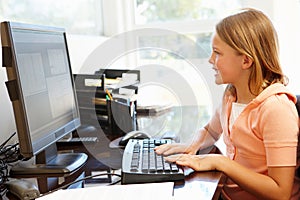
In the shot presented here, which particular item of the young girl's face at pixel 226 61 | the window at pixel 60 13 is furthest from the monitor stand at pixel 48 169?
the window at pixel 60 13

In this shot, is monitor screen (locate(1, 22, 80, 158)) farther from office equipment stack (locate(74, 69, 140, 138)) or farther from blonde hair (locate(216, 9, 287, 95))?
blonde hair (locate(216, 9, 287, 95))

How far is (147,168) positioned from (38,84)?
397mm

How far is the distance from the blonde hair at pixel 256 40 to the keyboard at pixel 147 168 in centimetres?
→ 41

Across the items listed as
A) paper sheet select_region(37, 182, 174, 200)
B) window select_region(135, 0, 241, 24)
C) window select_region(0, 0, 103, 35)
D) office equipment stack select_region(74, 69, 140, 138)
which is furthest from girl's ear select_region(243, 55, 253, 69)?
window select_region(135, 0, 241, 24)

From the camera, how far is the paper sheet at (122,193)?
31.4 inches

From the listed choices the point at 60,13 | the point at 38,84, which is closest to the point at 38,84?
the point at 38,84

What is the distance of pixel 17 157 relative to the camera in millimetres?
1132

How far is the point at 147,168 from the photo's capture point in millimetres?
943

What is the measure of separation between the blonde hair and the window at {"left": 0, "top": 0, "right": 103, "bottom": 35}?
894mm

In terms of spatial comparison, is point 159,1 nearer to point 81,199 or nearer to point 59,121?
point 59,121

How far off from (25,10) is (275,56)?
1134 mm

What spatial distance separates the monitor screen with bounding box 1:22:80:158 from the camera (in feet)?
2.91

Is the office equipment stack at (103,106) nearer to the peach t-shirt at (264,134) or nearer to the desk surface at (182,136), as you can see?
the desk surface at (182,136)

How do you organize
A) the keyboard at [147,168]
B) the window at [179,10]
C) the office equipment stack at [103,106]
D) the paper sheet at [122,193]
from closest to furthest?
the paper sheet at [122,193], the keyboard at [147,168], the office equipment stack at [103,106], the window at [179,10]
